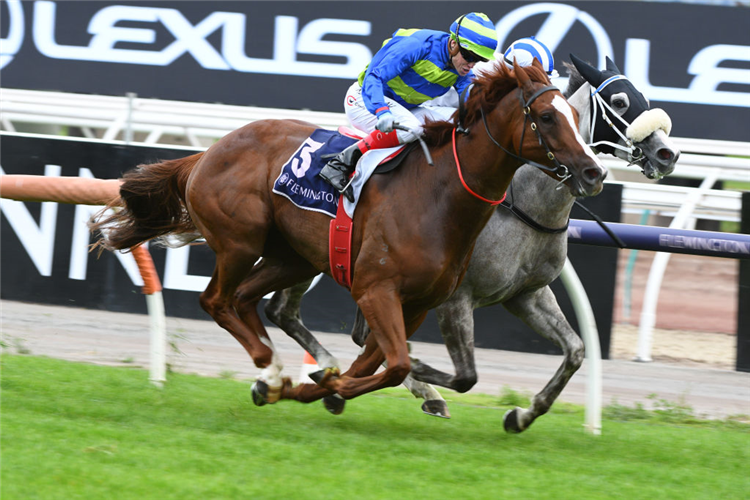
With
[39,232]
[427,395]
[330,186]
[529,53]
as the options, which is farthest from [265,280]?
[39,232]

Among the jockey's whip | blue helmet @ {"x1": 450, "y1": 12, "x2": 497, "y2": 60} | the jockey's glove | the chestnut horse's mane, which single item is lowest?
the jockey's whip

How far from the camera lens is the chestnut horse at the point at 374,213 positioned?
3.81 meters

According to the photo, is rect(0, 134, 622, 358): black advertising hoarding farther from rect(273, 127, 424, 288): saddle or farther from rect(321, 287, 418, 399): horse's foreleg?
rect(321, 287, 418, 399): horse's foreleg

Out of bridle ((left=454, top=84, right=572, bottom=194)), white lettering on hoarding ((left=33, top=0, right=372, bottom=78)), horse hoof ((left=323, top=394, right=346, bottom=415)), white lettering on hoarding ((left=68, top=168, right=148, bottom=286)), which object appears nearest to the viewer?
bridle ((left=454, top=84, right=572, bottom=194))

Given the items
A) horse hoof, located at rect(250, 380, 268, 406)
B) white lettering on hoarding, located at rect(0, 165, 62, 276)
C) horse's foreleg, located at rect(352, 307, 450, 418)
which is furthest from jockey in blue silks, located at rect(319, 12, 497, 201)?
white lettering on hoarding, located at rect(0, 165, 62, 276)

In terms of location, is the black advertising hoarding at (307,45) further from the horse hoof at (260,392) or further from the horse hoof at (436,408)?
the horse hoof at (260,392)

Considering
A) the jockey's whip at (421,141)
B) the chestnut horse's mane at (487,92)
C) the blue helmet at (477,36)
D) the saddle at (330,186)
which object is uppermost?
the blue helmet at (477,36)

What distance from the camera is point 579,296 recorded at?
183 inches

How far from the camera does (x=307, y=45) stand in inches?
350

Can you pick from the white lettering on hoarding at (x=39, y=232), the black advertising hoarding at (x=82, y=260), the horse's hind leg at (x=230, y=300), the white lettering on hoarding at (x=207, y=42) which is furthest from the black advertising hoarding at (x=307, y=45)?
the horse's hind leg at (x=230, y=300)

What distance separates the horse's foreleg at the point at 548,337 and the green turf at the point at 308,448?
112 mm

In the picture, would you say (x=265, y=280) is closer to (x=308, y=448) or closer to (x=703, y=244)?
(x=308, y=448)

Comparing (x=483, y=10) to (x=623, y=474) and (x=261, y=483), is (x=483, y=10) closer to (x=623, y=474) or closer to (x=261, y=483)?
(x=623, y=474)

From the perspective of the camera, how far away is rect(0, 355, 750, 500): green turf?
10.7ft
